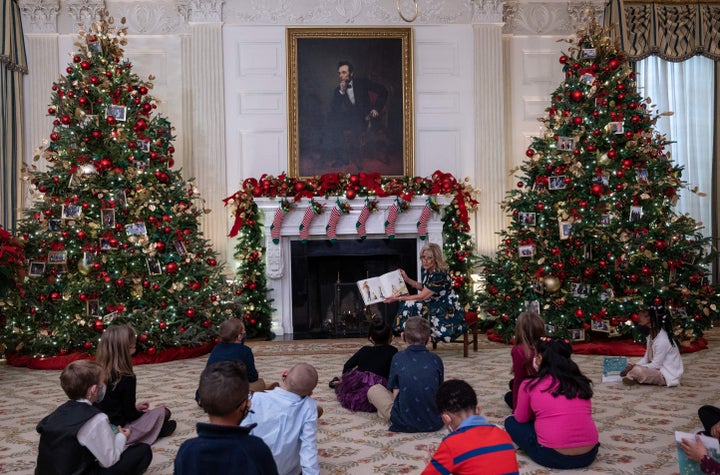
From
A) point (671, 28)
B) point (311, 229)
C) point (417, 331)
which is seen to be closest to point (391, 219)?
point (311, 229)

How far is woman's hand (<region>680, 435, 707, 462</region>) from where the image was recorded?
3.23 metres

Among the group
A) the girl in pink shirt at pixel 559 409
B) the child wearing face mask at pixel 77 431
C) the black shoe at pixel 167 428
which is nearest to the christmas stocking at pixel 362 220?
the black shoe at pixel 167 428

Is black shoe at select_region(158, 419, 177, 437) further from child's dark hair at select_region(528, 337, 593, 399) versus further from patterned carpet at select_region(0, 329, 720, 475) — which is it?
child's dark hair at select_region(528, 337, 593, 399)

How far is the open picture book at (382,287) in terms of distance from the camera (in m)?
7.87

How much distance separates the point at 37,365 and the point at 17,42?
499 centimetres

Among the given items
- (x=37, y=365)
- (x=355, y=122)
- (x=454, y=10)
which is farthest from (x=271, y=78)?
(x=37, y=365)

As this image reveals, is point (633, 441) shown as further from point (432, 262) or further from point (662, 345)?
point (432, 262)

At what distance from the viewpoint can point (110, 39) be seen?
918 centimetres

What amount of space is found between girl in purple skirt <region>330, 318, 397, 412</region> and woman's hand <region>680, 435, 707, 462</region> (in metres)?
2.51

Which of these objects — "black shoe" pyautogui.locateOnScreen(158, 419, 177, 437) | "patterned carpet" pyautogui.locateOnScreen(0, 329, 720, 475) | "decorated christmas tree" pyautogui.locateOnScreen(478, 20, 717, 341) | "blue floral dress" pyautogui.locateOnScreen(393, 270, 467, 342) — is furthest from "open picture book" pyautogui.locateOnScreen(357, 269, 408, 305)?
"black shoe" pyautogui.locateOnScreen(158, 419, 177, 437)

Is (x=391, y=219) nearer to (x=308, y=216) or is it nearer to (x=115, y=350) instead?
(x=308, y=216)

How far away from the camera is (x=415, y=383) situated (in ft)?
15.7

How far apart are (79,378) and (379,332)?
254cm

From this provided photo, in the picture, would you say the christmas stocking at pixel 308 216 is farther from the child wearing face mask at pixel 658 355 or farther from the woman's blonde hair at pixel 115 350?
the woman's blonde hair at pixel 115 350
